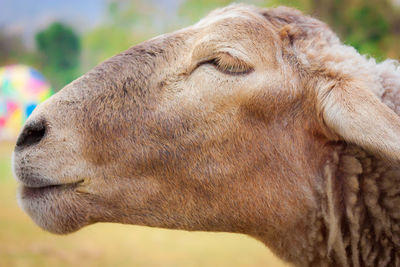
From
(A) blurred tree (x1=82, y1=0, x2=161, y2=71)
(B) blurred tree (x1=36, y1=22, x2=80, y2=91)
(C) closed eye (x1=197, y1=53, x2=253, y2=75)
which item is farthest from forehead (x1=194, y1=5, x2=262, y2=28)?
A: (B) blurred tree (x1=36, y1=22, x2=80, y2=91)

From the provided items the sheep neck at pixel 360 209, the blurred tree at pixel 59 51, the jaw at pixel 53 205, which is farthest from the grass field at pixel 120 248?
the blurred tree at pixel 59 51

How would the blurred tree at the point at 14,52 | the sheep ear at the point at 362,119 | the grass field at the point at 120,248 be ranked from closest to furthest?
the sheep ear at the point at 362,119, the grass field at the point at 120,248, the blurred tree at the point at 14,52

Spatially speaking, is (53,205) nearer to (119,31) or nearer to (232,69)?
(232,69)

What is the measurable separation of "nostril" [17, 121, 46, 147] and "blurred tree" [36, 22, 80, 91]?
17.1 m

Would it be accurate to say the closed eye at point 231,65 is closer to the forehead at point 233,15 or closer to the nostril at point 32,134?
the forehead at point 233,15

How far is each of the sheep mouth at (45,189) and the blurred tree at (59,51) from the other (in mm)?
17119

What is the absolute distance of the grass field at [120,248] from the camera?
6.78 m

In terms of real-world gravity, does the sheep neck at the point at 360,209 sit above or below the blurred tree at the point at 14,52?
above

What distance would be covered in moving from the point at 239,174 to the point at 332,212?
0.64 meters

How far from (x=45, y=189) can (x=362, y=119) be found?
197 cm

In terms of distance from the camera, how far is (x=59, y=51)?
72.2 ft

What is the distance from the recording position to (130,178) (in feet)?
9.41

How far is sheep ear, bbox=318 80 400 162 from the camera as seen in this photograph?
2.37 meters

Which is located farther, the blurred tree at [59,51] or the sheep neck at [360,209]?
the blurred tree at [59,51]
